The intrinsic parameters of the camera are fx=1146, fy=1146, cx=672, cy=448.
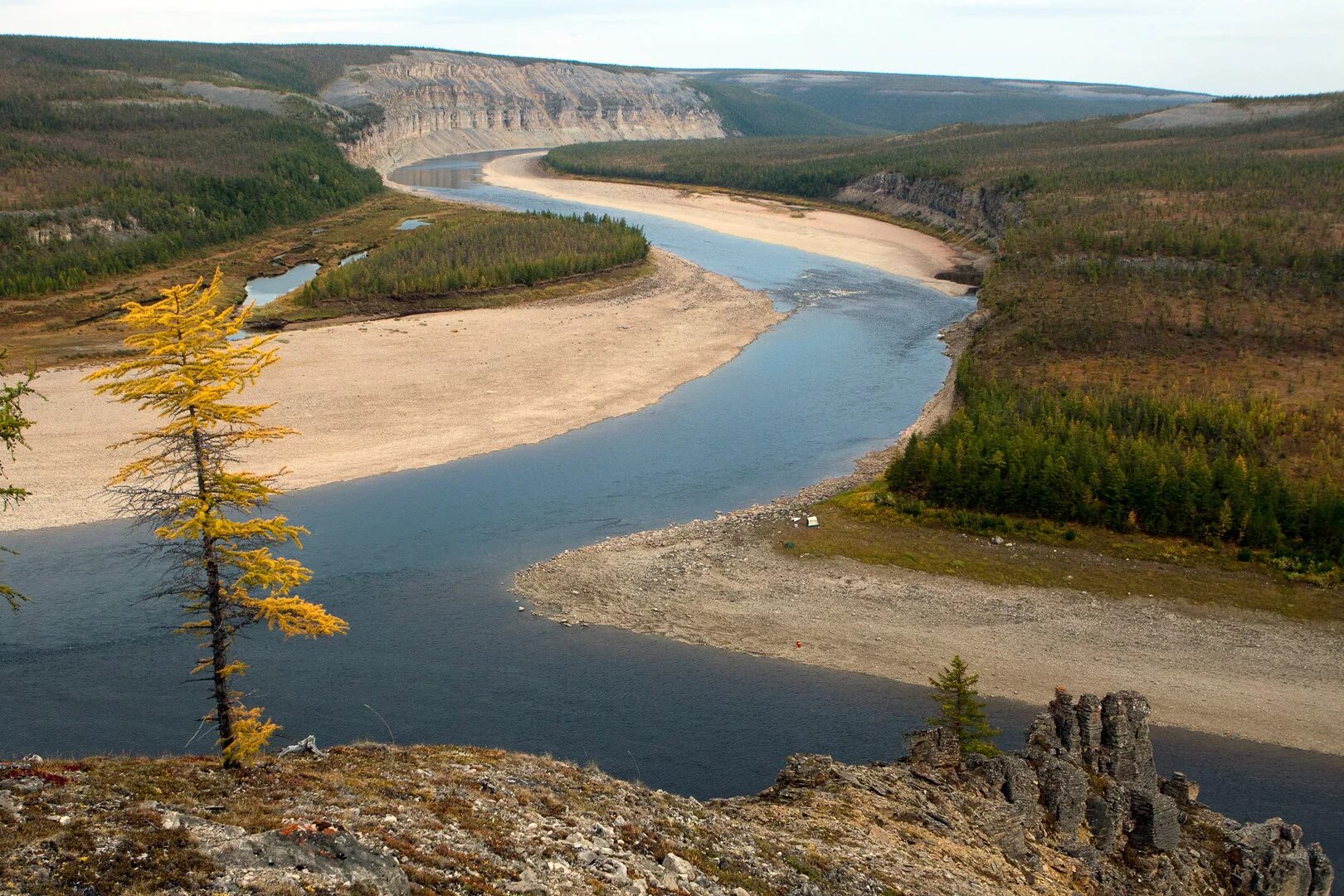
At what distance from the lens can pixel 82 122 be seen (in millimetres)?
Result: 129625

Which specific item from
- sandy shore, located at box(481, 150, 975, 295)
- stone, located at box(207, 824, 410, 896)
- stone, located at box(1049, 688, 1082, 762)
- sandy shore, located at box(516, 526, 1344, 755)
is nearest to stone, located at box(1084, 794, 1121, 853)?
stone, located at box(1049, 688, 1082, 762)

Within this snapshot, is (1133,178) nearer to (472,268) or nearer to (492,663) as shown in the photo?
(472,268)

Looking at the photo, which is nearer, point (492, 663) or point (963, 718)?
point (963, 718)

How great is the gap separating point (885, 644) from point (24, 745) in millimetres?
23484

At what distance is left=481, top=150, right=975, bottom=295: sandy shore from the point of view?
365ft

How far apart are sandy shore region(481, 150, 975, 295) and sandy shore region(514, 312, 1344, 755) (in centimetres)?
6189

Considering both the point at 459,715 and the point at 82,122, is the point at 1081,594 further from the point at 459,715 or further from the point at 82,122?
the point at 82,122

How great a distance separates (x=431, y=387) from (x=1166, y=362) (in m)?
38.3

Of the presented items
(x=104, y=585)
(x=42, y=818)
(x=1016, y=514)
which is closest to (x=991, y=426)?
(x=1016, y=514)

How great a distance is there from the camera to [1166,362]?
58188 mm

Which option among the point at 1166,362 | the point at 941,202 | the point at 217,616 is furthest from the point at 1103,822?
the point at 941,202

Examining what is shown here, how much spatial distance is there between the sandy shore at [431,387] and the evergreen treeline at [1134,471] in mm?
19906

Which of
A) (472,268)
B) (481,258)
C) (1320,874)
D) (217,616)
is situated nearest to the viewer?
(217,616)

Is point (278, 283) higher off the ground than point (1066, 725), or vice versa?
point (278, 283)
